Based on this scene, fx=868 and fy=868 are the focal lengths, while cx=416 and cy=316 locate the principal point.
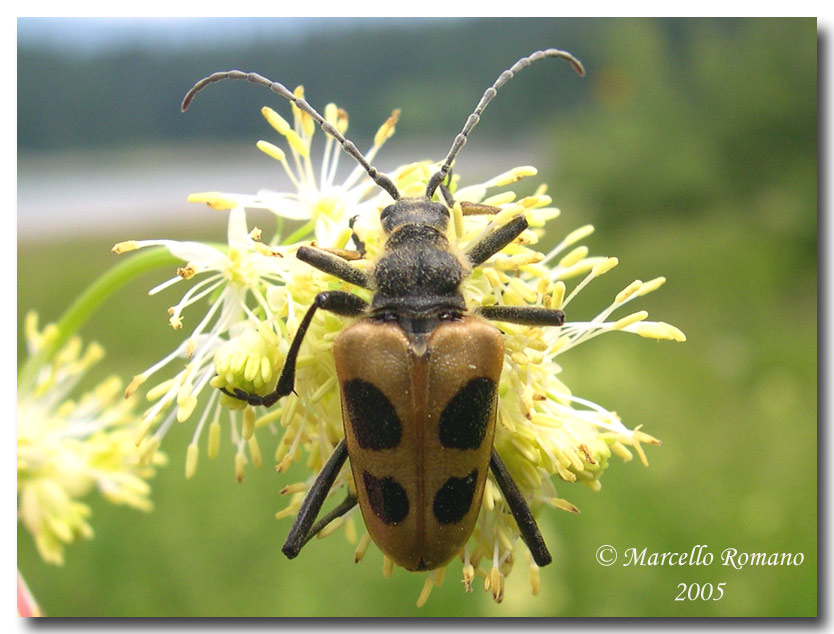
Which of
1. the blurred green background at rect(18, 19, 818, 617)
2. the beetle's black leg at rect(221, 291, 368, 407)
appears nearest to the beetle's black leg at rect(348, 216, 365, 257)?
the beetle's black leg at rect(221, 291, 368, 407)

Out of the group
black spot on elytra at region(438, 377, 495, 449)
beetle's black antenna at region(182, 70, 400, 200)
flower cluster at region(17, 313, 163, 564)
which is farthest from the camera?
flower cluster at region(17, 313, 163, 564)

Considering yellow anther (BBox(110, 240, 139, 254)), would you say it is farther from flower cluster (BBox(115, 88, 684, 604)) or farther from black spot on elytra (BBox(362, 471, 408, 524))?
black spot on elytra (BBox(362, 471, 408, 524))

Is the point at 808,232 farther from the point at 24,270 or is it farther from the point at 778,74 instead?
the point at 24,270

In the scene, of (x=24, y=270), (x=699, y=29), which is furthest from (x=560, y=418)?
(x=699, y=29)

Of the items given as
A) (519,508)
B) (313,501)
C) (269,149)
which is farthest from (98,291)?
(519,508)

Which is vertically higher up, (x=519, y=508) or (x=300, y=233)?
(x=300, y=233)

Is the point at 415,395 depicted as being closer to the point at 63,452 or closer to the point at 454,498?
the point at 454,498

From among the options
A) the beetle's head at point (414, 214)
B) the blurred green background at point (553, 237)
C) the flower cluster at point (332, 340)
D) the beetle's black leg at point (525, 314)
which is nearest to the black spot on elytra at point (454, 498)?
the flower cluster at point (332, 340)
